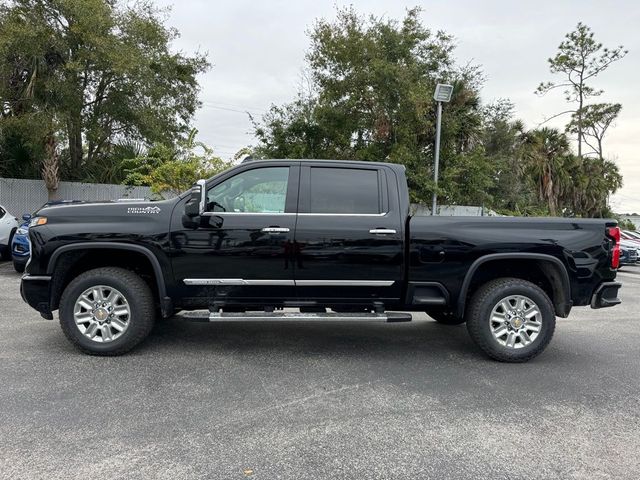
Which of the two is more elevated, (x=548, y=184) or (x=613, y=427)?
(x=548, y=184)

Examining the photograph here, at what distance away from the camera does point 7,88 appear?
1422 cm

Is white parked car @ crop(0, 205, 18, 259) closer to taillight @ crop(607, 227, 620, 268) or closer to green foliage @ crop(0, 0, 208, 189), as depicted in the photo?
green foliage @ crop(0, 0, 208, 189)

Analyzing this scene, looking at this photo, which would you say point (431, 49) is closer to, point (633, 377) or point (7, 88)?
point (7, 88)

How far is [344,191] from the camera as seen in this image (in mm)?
5066

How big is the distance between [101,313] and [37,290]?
2.11 feet

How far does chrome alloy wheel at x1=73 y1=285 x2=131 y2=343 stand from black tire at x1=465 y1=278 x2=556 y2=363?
343 cm

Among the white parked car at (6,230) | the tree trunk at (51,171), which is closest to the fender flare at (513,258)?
the white parked car at (6,230)

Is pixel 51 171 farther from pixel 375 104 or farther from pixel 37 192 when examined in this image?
pixel 375 104

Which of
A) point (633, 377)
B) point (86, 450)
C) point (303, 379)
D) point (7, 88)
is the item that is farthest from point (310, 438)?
point (7, 88)

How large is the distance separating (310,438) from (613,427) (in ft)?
7.26

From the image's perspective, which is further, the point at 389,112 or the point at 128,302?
the point at 389,112

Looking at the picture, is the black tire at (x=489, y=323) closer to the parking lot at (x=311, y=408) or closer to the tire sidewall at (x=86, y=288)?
the parking lot at (x=311, y=408)

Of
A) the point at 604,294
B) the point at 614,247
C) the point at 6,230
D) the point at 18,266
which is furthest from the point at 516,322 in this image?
the point at 6,230

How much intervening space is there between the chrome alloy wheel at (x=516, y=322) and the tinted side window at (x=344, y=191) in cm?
159
